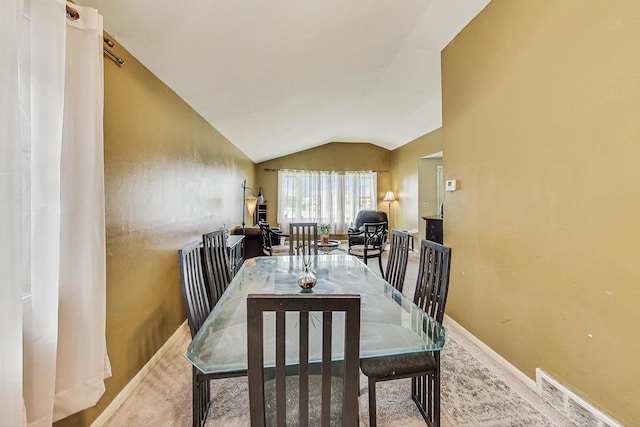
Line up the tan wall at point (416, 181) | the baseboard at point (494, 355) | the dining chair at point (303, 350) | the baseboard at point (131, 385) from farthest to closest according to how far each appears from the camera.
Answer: the tan wall at point (416, 181), the baseboard at point (494, 355), the baseboard at point (131, 385), the dining chair at point (303, 350)

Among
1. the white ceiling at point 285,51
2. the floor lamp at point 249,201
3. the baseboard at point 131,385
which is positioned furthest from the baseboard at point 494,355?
the floor lamp at point 249,201

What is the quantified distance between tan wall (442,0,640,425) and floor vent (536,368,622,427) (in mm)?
40

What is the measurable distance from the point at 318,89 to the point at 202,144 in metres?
1.61

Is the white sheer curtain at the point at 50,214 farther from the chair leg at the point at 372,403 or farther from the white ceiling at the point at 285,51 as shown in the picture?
the chair leg at the point at 372,403

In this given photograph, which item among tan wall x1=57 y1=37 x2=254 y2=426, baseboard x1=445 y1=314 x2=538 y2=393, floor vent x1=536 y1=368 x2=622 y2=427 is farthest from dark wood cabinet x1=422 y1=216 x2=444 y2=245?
tan wall x1=57 y1=37 x2=254 y2=426

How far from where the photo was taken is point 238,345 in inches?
47.9

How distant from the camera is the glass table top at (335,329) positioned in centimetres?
114

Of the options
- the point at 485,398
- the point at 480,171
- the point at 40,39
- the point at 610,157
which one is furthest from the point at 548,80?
the point at 40,39

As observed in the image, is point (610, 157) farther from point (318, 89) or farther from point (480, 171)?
point (318, 89)

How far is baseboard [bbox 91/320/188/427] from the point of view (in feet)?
4.77

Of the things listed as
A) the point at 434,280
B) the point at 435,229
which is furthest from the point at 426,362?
the point at 435,229

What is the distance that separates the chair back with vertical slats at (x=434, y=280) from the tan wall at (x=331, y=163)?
5.81 meters

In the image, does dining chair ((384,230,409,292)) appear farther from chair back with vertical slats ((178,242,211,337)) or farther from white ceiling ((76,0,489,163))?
white ceiling ((76,0,489,163))

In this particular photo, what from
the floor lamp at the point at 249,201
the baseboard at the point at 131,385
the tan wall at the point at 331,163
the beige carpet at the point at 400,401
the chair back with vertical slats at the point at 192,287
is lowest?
the beige carpet at the point at 400,401
